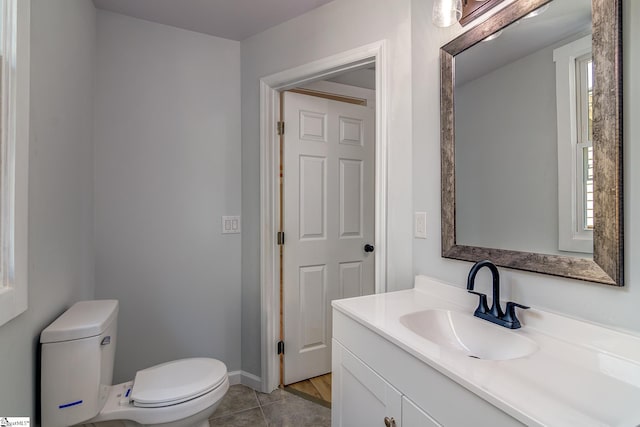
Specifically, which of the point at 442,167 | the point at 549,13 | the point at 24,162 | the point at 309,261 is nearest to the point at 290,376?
the point at 309,261

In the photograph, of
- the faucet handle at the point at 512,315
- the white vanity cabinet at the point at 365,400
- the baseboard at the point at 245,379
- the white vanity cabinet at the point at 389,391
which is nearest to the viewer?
the white vanity cabinet at the point at 389,391

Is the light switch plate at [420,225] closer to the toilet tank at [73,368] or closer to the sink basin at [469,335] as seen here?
the sink basin at [469,335]

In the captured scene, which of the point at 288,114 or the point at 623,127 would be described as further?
the point at 288,114

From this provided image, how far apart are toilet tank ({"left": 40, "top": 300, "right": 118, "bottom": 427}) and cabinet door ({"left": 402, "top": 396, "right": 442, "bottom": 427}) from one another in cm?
115

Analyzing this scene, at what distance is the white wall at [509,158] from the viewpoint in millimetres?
975

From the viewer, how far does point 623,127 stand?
0.78 m

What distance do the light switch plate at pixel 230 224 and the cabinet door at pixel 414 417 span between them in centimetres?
166

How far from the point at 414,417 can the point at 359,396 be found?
0.97 ft

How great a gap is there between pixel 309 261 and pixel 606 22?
6.04 ft

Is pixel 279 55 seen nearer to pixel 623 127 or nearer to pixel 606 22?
pixel 606 22

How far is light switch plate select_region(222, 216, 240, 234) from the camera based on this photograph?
2.23 metres

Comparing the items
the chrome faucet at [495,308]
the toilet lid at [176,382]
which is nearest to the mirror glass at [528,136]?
the chrome faucet at [495,308]

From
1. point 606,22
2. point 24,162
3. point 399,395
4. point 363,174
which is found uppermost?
point 606,22

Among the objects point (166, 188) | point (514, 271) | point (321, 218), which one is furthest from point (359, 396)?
point (166, 188)
